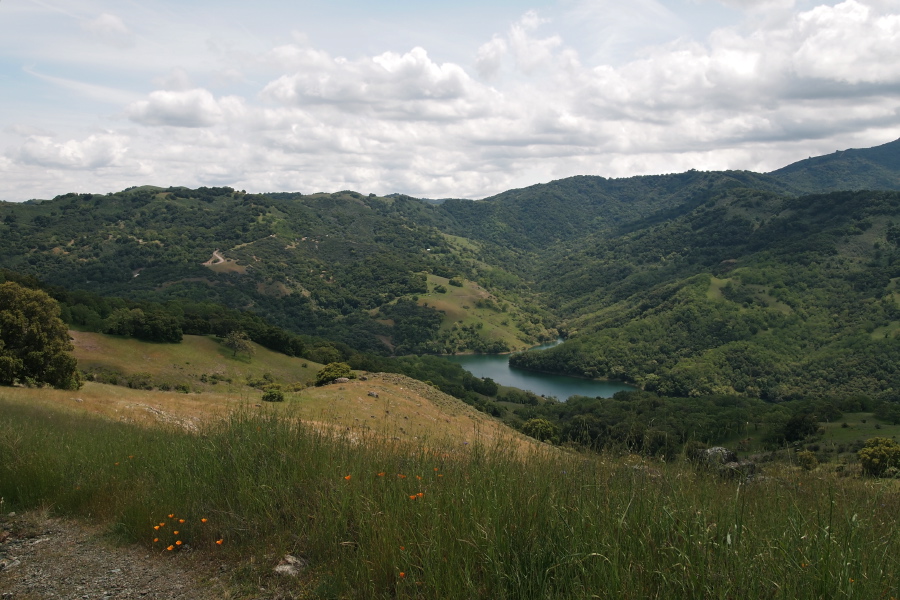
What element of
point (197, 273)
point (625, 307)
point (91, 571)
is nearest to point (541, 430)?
point (91, 571)

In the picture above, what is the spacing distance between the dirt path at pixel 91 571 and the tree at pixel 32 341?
76.9 ft

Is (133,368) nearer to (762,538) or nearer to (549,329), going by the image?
(762,538)

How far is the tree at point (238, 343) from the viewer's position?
6156 cm

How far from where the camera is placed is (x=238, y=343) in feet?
202

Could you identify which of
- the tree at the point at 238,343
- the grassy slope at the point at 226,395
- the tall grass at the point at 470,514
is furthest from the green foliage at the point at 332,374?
the tall grass at the point at 470,514

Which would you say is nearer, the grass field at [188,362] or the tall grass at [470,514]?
the tall grass at [470,514]

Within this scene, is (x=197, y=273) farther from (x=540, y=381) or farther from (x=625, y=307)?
(x=625, y=307)

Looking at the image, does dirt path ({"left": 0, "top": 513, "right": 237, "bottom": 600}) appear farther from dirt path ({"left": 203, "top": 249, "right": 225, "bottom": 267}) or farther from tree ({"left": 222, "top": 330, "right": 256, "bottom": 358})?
dirt path ({"left": 203, "top": 249, "right": 225, "bottom": 267})

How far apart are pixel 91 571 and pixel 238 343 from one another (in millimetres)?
Result: 60037

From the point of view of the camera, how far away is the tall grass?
11.9 feet

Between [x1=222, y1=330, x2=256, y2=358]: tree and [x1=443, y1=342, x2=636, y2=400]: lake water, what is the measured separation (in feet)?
222

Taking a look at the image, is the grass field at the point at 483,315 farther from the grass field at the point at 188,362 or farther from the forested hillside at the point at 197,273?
the grass field at the point at 188,362

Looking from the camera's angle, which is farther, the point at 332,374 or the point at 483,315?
the point at 483,315

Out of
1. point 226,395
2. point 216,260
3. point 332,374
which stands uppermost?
point 216,260
